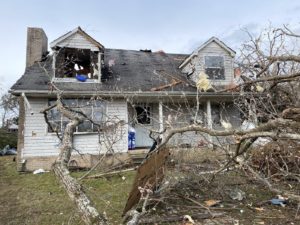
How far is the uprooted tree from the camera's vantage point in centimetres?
430

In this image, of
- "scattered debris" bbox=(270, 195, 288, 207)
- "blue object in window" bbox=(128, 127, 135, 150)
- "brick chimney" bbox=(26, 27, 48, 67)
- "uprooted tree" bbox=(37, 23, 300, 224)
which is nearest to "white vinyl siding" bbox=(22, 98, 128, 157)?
"blue object in window" bbox=(128, 127, 135, 150)

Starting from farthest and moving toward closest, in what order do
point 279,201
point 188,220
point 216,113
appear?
point 216,113 → point 279,201 → point 188,220

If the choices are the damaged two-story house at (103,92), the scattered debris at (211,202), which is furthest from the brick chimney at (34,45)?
the scattered debris at (211,202)

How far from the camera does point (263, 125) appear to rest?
4258mm

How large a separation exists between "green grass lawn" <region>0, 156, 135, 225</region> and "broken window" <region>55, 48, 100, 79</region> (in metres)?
5.01

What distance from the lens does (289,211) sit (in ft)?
20.9

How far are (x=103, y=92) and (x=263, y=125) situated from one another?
9521mm

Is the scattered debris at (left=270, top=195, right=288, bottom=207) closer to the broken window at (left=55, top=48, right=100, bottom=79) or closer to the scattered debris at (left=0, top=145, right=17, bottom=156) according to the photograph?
the broken window at (left=55, top=48, right=100, bottom=79)

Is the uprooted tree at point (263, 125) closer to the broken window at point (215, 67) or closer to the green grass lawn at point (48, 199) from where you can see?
the green grass lawn at point (48, 199)

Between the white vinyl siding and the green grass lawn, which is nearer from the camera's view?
the green grass lawn

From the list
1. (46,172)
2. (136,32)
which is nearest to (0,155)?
(46,172)

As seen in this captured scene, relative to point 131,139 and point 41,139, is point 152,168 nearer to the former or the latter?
point 131,139

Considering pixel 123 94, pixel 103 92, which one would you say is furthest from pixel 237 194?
pixel 103 92

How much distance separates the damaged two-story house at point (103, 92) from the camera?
1269 centimetres
